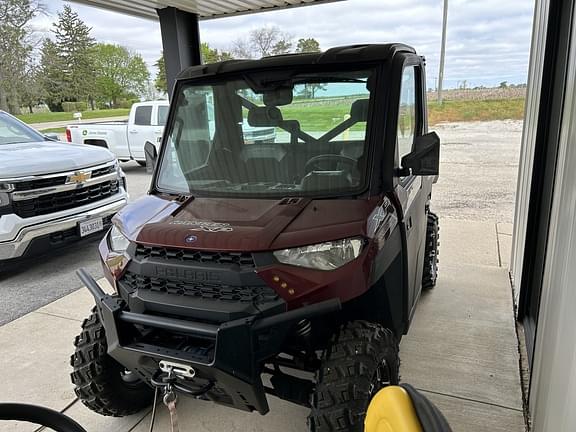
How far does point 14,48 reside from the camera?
904 inches

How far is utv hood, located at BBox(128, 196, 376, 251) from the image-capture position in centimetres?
196

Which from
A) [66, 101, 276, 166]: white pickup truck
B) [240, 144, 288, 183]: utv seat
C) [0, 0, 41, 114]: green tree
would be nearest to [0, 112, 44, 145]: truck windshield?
[240, 144, 288, 183]: utv seat

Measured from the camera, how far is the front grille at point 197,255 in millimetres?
1942

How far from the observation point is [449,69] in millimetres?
21312

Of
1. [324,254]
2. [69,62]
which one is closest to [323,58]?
[324,254]

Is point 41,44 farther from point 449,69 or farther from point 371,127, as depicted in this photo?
point 371,127

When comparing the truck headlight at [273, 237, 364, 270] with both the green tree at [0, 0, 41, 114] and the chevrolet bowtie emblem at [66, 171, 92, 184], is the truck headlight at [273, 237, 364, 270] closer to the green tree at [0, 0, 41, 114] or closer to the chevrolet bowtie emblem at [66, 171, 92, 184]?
the chevrolet bowtie emblem at [66, 171, 92, 184]

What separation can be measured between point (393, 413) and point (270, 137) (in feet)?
7.26

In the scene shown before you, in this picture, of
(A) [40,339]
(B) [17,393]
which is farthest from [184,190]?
(A) [40,339]

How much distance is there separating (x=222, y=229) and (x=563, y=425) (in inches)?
60.1

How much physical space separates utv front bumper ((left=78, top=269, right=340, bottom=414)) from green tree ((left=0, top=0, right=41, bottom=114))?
24.7 m

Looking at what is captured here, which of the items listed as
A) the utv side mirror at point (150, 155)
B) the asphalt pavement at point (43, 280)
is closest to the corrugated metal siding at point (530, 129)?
the utv side mirror at point (150, 155)

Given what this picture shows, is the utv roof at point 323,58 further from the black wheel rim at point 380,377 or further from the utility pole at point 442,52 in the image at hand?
the utility pole at point 442,52

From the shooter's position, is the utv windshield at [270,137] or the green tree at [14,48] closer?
the utv windshield at [270,137]
